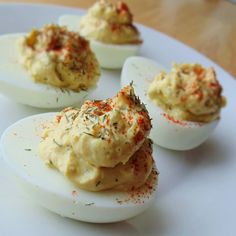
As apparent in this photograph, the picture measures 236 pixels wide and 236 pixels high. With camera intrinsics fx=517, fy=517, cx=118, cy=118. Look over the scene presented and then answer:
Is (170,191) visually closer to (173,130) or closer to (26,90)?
(173,130)

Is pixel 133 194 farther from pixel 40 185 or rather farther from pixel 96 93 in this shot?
pixel 96 93

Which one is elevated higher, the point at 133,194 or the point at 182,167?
the point at 133,194

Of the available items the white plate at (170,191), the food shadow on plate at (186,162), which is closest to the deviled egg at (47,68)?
the white plate at (170,191)

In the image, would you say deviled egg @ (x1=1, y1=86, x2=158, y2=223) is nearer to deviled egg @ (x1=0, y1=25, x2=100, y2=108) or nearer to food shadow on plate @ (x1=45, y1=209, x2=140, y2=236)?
food shadow on plate @ (x1=45, y1=209, x2=140, y2=236)

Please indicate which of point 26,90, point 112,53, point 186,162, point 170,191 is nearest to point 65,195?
point 170,191

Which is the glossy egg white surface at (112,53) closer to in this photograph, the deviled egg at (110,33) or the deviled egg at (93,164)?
the deviled egg at (110,33)

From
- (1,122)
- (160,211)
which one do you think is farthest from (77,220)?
(1,122)
